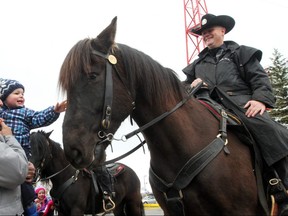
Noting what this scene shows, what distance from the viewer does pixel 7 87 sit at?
13.7 feet

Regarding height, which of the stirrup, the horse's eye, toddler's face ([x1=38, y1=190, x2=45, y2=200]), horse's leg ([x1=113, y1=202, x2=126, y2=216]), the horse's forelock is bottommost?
horse's leg ([x1=113, y1=202, x2=126, y2=216])

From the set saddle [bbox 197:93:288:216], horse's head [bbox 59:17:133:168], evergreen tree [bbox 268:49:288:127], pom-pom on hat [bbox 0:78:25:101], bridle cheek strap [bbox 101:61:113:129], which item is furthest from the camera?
evergreen tree [bbox 268:49:288:127]

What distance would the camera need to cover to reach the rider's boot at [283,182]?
3262 mm

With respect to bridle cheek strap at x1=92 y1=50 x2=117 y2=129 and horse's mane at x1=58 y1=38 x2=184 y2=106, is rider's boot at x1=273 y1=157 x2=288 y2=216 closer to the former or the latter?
horse's mane at x1=58 y1=38 x2=184 y2=106

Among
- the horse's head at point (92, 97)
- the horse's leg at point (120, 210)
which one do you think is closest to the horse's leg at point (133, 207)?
the horse's leg at point (120, 210)

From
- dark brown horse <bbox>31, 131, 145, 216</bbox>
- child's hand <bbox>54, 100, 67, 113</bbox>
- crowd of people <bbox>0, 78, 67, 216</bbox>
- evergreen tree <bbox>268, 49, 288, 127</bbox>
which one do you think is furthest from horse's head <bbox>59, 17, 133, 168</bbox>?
evergreen tree <bbox>268, 49, 288, 127</bbox>

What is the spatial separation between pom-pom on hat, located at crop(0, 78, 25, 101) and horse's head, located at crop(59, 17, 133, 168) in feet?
5.56

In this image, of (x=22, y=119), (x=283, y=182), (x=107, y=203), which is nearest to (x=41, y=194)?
(x=107, y=203)

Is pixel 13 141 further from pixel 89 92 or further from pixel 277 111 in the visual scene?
pixel 277 111

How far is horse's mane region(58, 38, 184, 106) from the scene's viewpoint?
2.75 meters

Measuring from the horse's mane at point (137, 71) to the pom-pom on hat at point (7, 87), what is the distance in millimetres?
1678

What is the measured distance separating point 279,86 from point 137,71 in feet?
115

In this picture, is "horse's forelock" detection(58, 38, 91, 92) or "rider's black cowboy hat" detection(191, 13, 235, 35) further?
"rider's black cowboy hat" detection(191, 13, 235, 35)

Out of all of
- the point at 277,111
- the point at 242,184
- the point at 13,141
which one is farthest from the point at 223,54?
the point at 277,111
